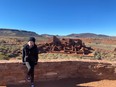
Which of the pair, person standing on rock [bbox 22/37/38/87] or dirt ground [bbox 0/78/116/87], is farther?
dirt ground [bbox 0/78/116/87]

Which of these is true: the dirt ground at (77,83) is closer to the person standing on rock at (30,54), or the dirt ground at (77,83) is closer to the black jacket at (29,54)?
the person standing on rock at (30,54)

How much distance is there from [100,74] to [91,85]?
2.25ft

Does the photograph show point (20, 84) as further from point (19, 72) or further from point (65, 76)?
point (65, 76)

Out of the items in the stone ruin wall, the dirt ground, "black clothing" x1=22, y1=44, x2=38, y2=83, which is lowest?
the dirt ground

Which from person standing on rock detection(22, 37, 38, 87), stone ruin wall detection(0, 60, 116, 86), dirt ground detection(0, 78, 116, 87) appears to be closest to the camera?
person standing on rock detection(22, 37, 38, 87)

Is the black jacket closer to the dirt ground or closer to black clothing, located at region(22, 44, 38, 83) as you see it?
black clothing, located at region(22, 44, 38, 83)

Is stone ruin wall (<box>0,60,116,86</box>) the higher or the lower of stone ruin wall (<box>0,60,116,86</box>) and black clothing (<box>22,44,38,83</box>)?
the lower

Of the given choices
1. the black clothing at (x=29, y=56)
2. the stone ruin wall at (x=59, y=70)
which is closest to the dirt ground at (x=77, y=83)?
the stone ruin wall at (x=59, y=70)

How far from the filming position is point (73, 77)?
7754 mm

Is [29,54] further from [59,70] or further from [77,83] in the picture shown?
[77,83]

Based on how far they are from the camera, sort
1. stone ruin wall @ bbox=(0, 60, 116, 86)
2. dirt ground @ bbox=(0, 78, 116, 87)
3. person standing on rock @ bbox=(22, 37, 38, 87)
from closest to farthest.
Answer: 1. person standing on rock @ bbox=(22, 37, 38, 87)
2. stone ruin wall @ bbox=(0, 60, 116, 86)
3. dirt ground @ bbox=(0, 78, 116, 87)

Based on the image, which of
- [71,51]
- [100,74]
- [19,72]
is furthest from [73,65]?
[71,51]

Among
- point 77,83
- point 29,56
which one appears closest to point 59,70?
point 77,83

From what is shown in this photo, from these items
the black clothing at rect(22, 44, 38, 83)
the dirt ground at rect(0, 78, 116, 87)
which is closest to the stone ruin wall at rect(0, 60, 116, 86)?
the dirt ground at rect(0, 78, 116, 87)
